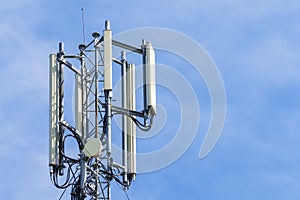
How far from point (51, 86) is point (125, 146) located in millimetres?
3230

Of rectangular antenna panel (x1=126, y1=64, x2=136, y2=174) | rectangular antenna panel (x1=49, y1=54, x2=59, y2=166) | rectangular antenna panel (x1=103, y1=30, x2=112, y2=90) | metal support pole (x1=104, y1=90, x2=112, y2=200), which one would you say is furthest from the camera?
rectangular antenna panel (x1=126, y1=64, x2=136, y2=174)

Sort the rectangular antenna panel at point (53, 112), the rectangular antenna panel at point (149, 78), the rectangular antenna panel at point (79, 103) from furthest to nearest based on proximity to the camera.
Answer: the rectangular antenna panel at point (79, 103) → the rectangular antenna panel at point (149, 78) → the rectangular antenna panel at point (53, 112)

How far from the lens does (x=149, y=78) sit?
38.1 meters

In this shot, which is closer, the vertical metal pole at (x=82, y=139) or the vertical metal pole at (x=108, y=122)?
the vertical metal pole at (x=82, y=139)

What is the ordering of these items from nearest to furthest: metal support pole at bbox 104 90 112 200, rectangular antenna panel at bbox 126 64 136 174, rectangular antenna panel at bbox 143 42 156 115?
metal support pole at bbox 104 90 112 200
rectangular antenna panel at bbox 143 42 156 115
rectangular antenna panel at bbox 126 64 136 174

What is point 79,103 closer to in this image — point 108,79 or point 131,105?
point 131,105

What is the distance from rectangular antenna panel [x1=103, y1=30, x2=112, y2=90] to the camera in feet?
122

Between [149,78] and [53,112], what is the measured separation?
3.37m

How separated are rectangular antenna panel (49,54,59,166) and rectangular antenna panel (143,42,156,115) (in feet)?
9.77

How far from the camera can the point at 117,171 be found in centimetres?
3781

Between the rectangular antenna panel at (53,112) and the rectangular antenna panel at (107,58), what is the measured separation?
187cm

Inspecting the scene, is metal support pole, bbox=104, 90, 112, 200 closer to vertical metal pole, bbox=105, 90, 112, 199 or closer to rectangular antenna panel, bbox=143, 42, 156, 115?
vertical metal pole, bbox=105, 90, 112, 199

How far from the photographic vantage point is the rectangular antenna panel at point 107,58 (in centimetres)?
3722

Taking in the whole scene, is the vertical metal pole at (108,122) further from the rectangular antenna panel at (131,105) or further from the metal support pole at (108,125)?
the rectangular antenna panel at (131,105)
